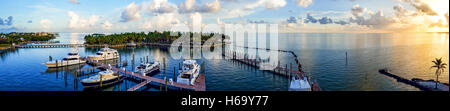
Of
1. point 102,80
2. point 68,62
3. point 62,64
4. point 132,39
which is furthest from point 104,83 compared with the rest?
point 132,39

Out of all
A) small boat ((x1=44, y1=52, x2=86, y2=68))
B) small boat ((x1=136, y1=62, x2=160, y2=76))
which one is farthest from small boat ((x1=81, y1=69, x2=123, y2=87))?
small boat ((x1=44, y1=52, x2=86, y2=68))

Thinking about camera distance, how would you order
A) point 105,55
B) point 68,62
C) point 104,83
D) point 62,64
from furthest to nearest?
point 105,55 → point 68,62 → point 62,64 → point 104,83

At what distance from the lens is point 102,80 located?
35438 millimetres

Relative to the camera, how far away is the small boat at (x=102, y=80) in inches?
1341

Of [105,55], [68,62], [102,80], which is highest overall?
[105,55]

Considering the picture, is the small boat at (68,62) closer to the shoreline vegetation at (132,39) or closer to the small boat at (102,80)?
the small boat at (102,80)

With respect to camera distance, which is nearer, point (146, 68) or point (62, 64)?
point (146, 68)

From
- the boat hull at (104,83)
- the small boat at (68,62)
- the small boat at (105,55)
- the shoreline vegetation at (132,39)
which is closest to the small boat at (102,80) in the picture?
the boat hull at (104,83)

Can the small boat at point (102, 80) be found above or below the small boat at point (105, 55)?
below

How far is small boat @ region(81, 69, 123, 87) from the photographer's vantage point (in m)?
34.1

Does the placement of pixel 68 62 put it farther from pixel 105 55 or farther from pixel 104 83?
pixel 104 83
